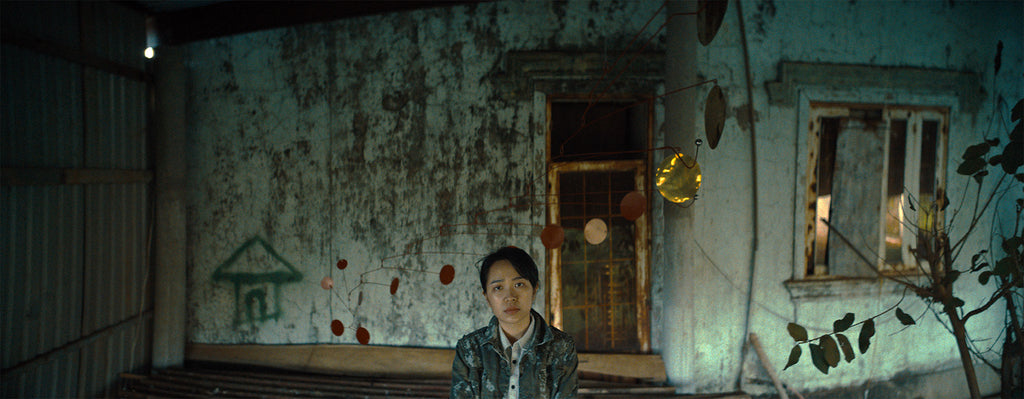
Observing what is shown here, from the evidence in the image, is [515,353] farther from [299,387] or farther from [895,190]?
[895,190]

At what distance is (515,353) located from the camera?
2.24 meters

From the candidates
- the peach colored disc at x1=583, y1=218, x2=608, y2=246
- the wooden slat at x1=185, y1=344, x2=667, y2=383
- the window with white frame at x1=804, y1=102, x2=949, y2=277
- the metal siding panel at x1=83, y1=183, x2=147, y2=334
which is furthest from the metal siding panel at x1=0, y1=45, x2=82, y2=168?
Answer: the window with white frame at x1=804, y1=102, x2=949, y2=277

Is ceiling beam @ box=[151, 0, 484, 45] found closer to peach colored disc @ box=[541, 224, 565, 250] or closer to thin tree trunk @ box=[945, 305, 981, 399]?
peach colored disc @ box=[541, 224, 565, 250]

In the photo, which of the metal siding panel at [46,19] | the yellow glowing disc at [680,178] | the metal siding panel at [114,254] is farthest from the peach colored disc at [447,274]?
the metal siding panel at [46,19]

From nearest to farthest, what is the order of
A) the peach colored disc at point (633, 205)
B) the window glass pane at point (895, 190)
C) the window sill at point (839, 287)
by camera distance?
the peach colored disc at point (633, 205) → the window sill at point (839, 287) → the window glass pane at point (895, 190)

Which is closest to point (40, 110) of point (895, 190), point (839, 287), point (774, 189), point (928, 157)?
point (774, 189)

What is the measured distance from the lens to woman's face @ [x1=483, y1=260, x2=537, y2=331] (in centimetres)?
221

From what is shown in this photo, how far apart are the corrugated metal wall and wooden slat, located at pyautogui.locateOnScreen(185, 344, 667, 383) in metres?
0.77

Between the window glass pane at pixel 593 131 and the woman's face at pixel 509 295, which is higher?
the window glass pane at pixel 593 131

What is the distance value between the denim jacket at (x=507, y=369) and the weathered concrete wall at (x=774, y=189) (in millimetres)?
2231

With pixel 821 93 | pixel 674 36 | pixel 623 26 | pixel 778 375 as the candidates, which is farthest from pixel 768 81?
pixel 778 375

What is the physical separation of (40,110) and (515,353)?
358 centimetres

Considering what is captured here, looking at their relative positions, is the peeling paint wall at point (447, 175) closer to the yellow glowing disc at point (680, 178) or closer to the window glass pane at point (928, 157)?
the window glass pane at point (928, 157)

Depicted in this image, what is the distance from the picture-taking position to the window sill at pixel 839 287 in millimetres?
4422
